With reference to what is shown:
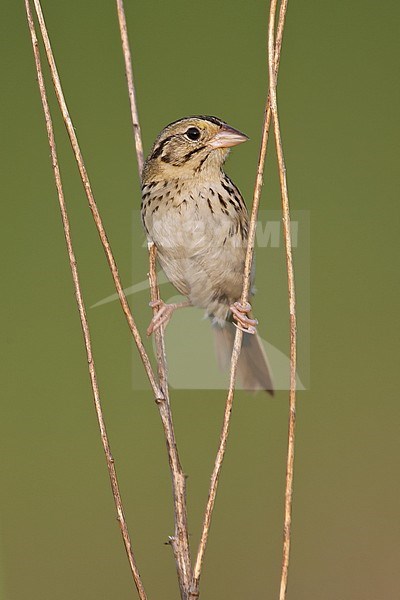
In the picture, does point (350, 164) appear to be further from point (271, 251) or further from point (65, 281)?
point (65, 281)

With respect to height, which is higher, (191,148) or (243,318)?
(191,148)

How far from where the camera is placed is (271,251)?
1.29m

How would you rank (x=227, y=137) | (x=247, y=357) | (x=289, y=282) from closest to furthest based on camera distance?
1. (x=289, y=282)
2. (x=227, y=137)
3. (x=247, y=357)

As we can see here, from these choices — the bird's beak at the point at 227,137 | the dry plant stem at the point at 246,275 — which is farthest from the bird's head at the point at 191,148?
the dry plant stem at the point at 246,275

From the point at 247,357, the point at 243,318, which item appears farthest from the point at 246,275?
the point at 247,357

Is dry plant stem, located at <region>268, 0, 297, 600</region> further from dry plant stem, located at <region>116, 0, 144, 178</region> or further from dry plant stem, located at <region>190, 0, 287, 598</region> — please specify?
dry plant stem, located at <region>116, 0, 144, 178</region>

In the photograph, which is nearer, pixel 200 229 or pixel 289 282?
pixel 289 282

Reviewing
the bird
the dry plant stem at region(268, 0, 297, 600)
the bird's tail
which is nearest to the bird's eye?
the bird

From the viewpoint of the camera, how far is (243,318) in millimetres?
1260

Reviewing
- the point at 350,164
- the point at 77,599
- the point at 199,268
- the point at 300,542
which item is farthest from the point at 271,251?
the point at 77,599

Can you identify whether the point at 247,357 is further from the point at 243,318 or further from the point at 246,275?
the point at 246,275

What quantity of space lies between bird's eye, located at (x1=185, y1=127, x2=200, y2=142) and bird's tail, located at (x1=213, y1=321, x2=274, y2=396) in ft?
0.92

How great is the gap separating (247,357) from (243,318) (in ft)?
0.34

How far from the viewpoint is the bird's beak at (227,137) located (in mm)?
1212
